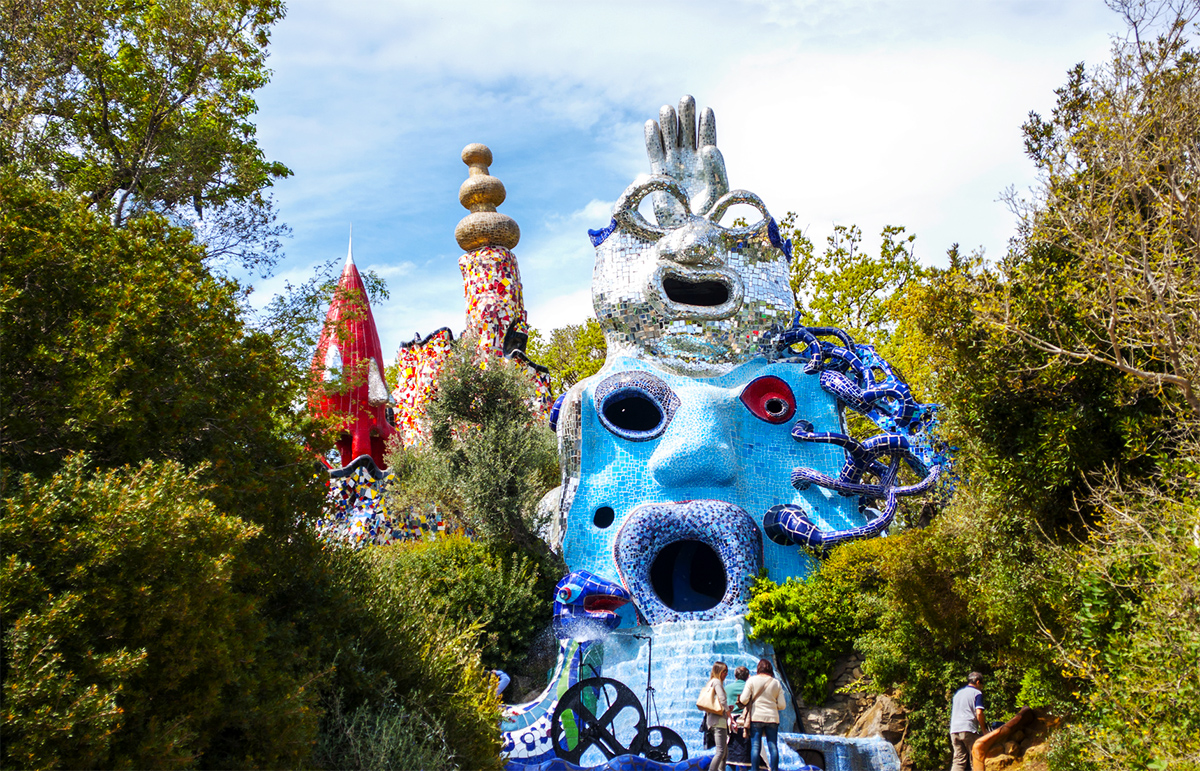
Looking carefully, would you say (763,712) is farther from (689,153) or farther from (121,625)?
(689,153)

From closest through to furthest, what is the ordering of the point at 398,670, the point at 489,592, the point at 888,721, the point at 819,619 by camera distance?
1. the point at 398,670
2. the point at 888,721
3. the point at 819,619
4. the point at 489,592

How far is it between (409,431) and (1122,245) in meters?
15.0

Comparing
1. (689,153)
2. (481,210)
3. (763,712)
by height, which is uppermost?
(481,210)

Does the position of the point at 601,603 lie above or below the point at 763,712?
above

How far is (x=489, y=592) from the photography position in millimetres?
13602

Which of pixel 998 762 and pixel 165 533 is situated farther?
pixel 998 762

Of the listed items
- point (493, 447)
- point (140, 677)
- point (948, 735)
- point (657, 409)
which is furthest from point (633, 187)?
point (140, 677)

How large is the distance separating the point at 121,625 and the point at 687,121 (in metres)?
14.0

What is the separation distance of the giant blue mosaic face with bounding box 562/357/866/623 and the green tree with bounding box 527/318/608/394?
11.2 meters

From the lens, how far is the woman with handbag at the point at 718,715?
9133 mm

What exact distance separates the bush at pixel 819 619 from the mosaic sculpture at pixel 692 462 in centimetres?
33

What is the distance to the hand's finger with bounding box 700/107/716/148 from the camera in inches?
676

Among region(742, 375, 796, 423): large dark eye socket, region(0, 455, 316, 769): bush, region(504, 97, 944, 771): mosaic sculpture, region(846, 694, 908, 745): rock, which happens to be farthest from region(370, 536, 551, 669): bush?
region(0, 455, 316, 769): bush

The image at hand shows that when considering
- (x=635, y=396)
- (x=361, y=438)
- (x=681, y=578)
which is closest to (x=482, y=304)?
(x=361, y=438)
